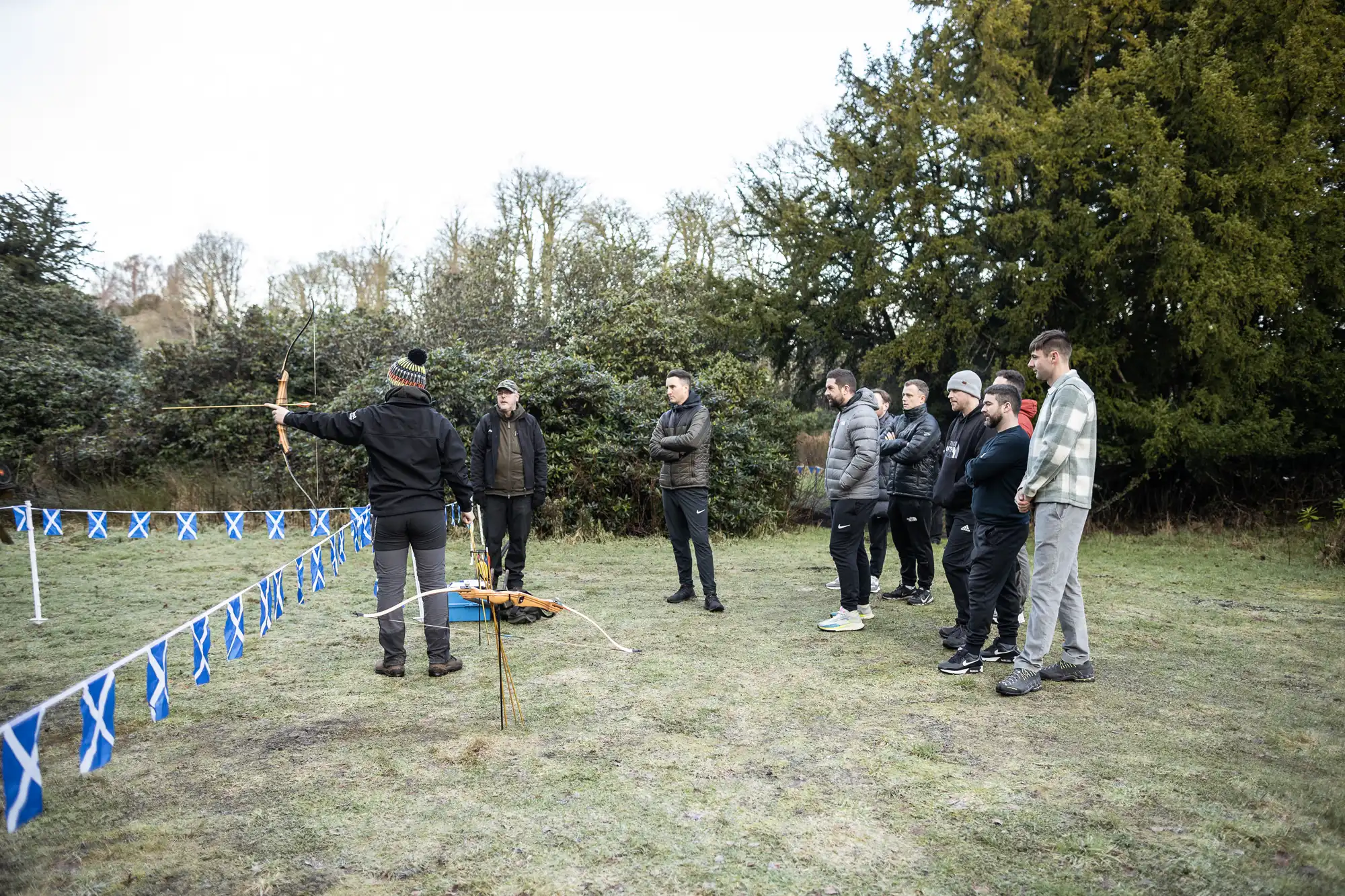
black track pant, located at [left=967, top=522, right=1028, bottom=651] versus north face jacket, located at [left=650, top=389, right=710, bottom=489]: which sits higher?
north face jacket, located at [left=650, top=389, right=710, bottom=489]

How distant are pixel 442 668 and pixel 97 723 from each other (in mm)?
2038

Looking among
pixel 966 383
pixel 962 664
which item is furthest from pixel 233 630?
pixel 966 383

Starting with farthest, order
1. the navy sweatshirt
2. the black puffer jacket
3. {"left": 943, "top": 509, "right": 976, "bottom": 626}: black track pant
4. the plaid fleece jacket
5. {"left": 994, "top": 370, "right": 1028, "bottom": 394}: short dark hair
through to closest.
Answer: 1. the black puffer jacket
2. {"left": 943, "top": 509, "right": 976, "bottom": 626}: black track pant
3. {"left": 994, "top": 370, "right": 1028, "bottom": 394}: short dark hair
4. the navy sweatshirt
5. the plaid fleece jacket

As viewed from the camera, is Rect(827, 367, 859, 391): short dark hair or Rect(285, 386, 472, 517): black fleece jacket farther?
Rect(827, 367, 859, 391): short dark hair

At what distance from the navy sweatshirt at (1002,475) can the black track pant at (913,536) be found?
6.62 ft

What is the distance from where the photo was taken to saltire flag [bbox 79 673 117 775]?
2.90 metres

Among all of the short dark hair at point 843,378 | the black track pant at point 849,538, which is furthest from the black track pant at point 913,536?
the short dark hair at point 843,378

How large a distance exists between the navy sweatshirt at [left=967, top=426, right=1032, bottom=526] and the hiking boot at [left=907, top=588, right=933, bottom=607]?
2356mm

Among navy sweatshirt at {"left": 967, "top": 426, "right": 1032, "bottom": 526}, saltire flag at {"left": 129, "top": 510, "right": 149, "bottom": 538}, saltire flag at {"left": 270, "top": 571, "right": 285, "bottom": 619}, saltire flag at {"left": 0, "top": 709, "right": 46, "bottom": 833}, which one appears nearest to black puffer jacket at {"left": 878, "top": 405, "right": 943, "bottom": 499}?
navy sweatshirt at {"left": 967, "top": 426, "right": 1032, "bottom": 526}

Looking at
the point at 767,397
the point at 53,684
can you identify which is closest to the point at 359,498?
the point at 767,397

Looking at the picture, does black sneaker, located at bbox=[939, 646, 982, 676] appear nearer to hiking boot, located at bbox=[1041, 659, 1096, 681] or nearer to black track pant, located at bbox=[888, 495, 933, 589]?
hiking boot, located at bbox=[1041, 659, 1096, 681]

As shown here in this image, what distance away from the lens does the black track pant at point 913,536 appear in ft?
22.6

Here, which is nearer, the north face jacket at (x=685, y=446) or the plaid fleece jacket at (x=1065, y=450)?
the plaid fleece jacket at (x=1065, y=450)

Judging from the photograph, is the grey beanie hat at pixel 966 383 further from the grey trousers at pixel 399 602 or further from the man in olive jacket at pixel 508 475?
the grey trousers at pixel 399 602
